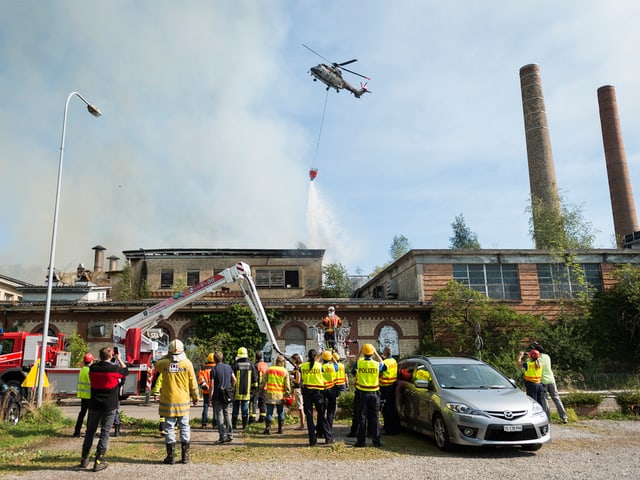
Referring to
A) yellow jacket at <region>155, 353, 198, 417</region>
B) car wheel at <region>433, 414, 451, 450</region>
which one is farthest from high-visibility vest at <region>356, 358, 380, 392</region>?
yellow jacket at <region>155, 353, 198, 417</region>

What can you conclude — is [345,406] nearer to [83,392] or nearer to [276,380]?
[276,380]

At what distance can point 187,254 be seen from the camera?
129ft

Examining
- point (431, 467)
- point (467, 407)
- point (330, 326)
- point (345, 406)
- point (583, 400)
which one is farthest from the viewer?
point (330, 326)

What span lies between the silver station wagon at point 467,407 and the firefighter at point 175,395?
4502 millimetres

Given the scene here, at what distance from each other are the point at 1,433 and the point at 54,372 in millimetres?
6994

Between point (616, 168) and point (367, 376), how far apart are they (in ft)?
154

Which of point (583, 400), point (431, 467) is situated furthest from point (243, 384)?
point (583, 400)

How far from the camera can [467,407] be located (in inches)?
354

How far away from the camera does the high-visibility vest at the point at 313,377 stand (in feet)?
33.4

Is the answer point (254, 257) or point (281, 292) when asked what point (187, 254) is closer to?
point (254, 257)

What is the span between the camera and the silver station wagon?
8.77 metres

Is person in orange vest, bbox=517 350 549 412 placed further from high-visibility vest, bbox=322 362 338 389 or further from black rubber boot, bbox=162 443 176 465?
black rubber boot, bbox=162 443 176 465

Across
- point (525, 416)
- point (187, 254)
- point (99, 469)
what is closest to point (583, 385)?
point (525, 416)

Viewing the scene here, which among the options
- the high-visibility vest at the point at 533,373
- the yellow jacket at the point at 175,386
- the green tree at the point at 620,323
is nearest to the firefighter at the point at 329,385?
the yellow jacket at the point at 175,386
